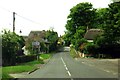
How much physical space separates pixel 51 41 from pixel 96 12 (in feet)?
98.0

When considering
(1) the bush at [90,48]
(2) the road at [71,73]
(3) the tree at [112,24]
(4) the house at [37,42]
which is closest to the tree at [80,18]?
(4) the house at [37,42]

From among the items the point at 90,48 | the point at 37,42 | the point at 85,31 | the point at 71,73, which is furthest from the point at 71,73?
the point at 85,31

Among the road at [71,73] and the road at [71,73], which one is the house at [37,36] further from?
the road at [71,73]

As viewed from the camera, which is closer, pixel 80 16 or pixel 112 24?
pixel 112 24

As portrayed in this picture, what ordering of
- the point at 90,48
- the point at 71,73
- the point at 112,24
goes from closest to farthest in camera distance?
the point at 71,73 < the point at 112,24 < the point at 90,48

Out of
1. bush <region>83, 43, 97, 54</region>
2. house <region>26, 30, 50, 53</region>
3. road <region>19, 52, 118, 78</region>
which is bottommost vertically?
road <region>19, 52, 118, 78</region>

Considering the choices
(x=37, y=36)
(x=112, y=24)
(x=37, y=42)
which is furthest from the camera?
(x=37, y=36)

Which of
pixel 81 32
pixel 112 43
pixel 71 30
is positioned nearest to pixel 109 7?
pixel 112 43

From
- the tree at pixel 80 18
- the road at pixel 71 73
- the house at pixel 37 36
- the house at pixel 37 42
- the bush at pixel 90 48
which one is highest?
the tree at pixel 80 18

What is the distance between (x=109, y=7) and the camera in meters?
55.4

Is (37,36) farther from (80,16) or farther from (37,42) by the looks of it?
(37,42)

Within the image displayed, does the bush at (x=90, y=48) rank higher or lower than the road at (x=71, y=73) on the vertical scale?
higher

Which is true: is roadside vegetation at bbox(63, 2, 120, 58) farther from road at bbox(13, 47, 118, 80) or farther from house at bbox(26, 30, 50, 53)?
road at bbox(13, 47, 118, 80)

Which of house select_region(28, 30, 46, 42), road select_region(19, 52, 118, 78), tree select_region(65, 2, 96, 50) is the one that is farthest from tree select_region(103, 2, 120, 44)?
house select_region(28, 30, 46, 42)
